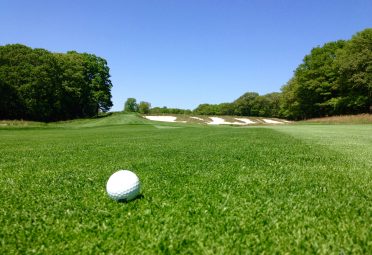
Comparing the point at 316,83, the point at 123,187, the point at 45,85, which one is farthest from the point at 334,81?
the point at 123,187

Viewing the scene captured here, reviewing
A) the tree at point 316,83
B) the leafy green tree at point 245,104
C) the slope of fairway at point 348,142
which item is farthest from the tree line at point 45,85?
the leafy green tree at point 245,104

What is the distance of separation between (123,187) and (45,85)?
240 feet

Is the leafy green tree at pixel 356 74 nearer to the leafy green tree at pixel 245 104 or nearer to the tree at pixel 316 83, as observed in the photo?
the tree at pixel 316 83

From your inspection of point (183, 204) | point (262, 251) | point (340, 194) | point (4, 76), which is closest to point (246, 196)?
point (183, 204)

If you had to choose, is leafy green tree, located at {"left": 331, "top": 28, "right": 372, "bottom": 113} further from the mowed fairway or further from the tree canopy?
the mowed fairway

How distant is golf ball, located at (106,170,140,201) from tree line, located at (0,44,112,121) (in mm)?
70429

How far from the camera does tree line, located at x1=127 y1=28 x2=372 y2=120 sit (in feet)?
225

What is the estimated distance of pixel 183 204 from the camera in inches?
210

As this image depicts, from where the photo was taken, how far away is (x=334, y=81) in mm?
80250

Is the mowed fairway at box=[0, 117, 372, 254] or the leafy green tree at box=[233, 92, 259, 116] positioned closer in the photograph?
the mowed fairway at box=[0, 117, 372, 254]

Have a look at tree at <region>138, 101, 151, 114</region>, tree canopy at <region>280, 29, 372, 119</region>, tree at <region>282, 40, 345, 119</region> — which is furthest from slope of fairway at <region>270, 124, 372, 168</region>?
tree at <region>138, 101, 151, 114</region>

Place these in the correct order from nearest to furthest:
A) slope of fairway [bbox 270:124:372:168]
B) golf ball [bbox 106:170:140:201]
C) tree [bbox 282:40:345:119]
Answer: golf ball [bbox 106:170:140:201], slope of fairway [bbox 270:124:372:168], tree [bbox 282:40:345:119]

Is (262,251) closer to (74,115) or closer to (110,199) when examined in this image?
(110,199)

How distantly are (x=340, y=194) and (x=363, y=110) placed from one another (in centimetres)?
8088
